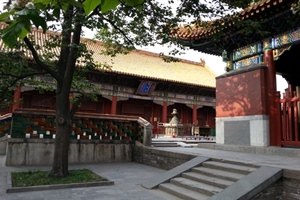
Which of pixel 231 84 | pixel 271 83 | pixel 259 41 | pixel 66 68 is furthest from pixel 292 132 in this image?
pixel 66 68

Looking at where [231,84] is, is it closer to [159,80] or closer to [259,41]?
[259,41]

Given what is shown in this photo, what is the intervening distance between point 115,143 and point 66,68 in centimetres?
341

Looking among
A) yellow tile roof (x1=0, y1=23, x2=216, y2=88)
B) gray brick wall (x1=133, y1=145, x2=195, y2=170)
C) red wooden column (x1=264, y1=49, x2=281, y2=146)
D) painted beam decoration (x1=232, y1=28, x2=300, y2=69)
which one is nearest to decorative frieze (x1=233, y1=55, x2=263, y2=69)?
painted beam decoration (x1=232, y1=28, x2=300, y2=69)

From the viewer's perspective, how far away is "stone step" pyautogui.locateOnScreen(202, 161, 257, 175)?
4.21 metres

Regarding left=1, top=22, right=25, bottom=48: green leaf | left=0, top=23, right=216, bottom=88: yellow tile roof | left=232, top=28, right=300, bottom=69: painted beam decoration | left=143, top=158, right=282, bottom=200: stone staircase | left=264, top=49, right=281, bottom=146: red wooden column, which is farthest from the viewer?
left=0, top=23, right=216, bottom=88: yellow tile roof

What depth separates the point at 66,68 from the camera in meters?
5.60

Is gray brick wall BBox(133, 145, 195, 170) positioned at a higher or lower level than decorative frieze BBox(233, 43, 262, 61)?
lower

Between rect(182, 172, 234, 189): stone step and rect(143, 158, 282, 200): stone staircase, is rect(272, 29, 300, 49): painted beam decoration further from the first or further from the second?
rect(182, 172, 234, 189): stone step

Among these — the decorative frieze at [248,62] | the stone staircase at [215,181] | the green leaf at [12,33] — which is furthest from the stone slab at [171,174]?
the green leaf at [12,33]

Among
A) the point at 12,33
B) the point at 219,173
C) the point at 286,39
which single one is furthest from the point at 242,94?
the point at 12,33

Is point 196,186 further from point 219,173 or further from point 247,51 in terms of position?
point 247,51

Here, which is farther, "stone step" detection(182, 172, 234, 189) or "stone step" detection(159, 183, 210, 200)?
"stone step" detection(182, 172, 234, 189)

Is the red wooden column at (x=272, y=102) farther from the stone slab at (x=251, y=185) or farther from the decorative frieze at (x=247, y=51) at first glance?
the stone slab at (x=251, y=185)

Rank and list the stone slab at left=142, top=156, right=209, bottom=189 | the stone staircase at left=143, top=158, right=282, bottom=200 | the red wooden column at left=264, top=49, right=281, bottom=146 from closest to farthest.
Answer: the stone staircase at left=143, top=158, right=282, bottom=200
the stone slab at left=142, top=156, right=209, bottom=189
the red wooden column at left=264, top=49, right=281, bottom=146
